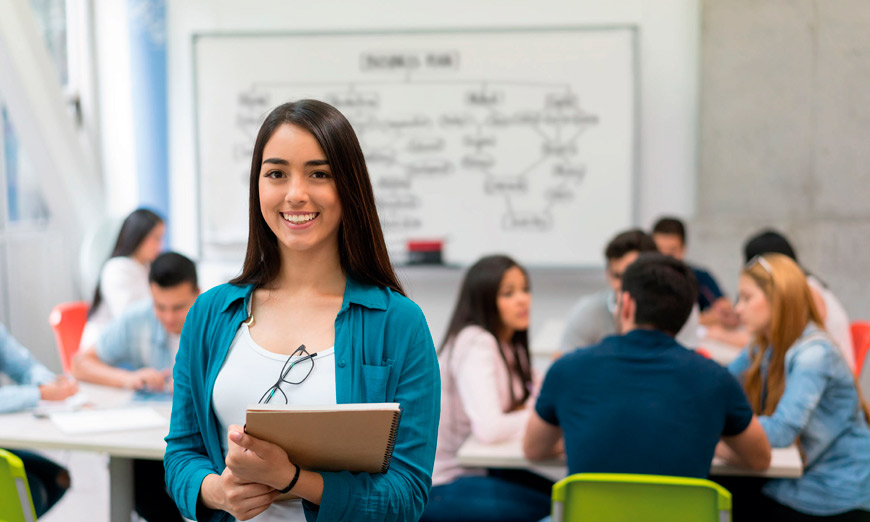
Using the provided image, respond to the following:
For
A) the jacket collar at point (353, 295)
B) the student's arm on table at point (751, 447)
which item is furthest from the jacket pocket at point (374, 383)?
the student's arm on table at point (751, 447)

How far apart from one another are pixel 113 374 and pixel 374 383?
214 centimetres

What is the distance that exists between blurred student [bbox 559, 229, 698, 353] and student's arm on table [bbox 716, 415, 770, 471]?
1191 millimetres

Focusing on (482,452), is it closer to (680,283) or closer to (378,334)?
(680,283)

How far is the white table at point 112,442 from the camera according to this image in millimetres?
2488

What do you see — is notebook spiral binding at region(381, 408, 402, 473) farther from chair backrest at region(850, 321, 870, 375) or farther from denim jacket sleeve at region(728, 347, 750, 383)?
chair backrest at region(850, 321, 870, 375)

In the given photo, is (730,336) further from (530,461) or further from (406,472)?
(406,472)

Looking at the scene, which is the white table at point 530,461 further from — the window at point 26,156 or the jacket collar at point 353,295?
the window at point 26,156

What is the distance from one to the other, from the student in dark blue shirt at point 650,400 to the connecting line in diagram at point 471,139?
2867 mm

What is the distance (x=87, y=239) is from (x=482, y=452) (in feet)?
12.0

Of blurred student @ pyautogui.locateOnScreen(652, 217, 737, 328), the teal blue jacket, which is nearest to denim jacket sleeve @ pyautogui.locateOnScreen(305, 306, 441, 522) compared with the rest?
the teal blue jacket

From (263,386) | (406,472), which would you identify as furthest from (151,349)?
(406,472)

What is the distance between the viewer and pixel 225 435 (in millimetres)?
1391

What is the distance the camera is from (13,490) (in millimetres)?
2127

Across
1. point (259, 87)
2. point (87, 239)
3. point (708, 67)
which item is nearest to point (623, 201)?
point (708, 67)
